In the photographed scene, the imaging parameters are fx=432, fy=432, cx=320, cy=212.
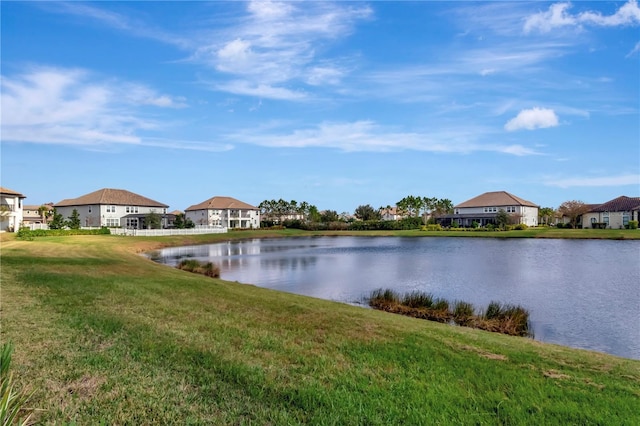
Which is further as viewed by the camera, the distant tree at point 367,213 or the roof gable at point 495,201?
the distant tree at point 367,213

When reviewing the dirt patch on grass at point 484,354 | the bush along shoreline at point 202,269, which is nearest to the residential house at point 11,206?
the bush along shoreline at point 202,269

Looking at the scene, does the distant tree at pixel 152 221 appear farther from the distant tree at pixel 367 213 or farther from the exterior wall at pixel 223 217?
the distant tree at pixel 367 213

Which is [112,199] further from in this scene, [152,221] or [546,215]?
[546,215]

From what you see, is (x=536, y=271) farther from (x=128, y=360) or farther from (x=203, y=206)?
(x=203, y=206)

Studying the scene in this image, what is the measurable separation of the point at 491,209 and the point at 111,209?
82.7 m

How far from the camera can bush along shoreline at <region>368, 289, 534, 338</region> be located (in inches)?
513

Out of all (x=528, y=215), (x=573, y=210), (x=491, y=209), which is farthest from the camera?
(x=528, y=215)

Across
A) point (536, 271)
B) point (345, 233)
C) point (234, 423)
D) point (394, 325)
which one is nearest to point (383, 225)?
point (345, 233)

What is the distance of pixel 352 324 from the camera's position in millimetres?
9609

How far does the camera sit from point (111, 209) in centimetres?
8188

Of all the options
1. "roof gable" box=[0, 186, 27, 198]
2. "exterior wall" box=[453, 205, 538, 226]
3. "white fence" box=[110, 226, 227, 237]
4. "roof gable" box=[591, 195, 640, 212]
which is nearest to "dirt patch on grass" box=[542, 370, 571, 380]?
"white fence" box=[110, 226, 227, 237]

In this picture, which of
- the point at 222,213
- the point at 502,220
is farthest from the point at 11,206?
the point at 502,220

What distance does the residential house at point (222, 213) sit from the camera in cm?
10012

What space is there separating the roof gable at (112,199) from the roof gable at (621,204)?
297 ft
